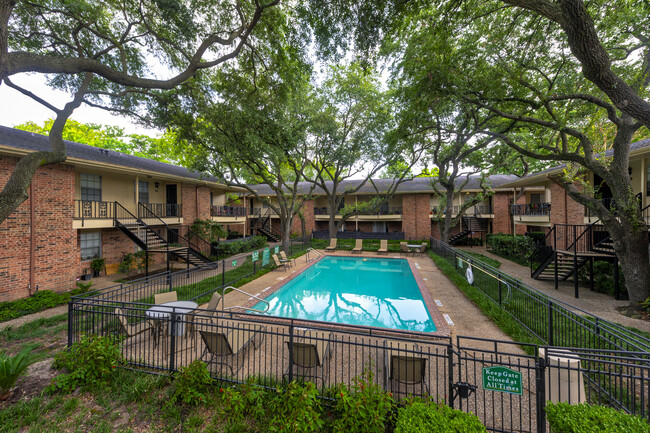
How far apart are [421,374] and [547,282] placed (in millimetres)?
11719

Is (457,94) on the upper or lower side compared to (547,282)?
upper

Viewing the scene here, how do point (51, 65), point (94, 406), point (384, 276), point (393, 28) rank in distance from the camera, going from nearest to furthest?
point (94, 406) → point (51, 65) → point (393, 28) → point (384, 276)

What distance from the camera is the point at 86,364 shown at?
469cm

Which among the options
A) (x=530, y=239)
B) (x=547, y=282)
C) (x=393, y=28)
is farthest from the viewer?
(x=530, y=239)

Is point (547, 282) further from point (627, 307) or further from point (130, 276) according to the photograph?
point (130, 276)

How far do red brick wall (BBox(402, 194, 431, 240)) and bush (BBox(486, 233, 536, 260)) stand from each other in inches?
283

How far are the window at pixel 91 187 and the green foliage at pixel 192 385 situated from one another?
12.9 m

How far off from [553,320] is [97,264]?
1846cm

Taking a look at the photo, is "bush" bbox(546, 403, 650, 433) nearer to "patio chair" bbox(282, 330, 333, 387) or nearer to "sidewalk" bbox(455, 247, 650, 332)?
"patio chair" bbox(282, 330, 333, 387)

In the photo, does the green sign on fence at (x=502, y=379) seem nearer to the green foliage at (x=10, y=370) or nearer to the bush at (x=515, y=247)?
the green foliage at (x=10, y=370)

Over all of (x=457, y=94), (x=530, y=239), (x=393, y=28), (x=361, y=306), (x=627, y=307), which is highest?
(x=393, y=28)

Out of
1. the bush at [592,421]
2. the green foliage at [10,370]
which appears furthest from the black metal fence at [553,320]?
the green foliage at [10,370]

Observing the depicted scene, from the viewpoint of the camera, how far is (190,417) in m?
3.80

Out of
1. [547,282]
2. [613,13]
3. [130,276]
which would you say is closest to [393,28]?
[613,13]
